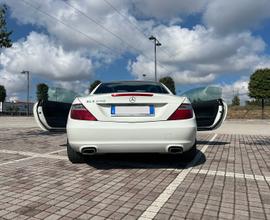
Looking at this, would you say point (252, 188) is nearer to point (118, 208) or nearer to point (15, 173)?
point (118, 208)

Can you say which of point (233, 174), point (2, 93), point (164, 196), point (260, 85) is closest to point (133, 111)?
point (164, 196)

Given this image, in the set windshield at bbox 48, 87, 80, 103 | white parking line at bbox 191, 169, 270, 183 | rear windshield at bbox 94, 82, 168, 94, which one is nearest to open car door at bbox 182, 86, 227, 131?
rear windshield at bbox 94, 82, 168, 94

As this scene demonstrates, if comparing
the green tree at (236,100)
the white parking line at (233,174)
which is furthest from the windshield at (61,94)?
the green tree at (236,100)

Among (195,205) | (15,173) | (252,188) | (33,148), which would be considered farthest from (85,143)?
(33,148)

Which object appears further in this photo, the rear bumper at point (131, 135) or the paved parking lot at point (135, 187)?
the rear bumper at point (131, 135)

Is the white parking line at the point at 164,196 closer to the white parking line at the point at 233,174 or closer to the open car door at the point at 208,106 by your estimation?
the white parking line at the point at 233,174

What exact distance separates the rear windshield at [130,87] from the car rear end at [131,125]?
90cm

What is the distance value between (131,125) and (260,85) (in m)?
36.0

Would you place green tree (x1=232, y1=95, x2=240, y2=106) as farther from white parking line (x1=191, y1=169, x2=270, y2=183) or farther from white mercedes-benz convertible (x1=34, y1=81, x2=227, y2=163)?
white mercedes-benz convertible (x1=34, y1=81, x2=227, y2=163)

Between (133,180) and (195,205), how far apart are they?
1.22m

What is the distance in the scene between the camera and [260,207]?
328 cm

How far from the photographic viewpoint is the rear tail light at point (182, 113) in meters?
4.63

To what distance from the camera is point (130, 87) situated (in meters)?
5.70

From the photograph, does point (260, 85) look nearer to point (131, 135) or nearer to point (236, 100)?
point (236, 100)
